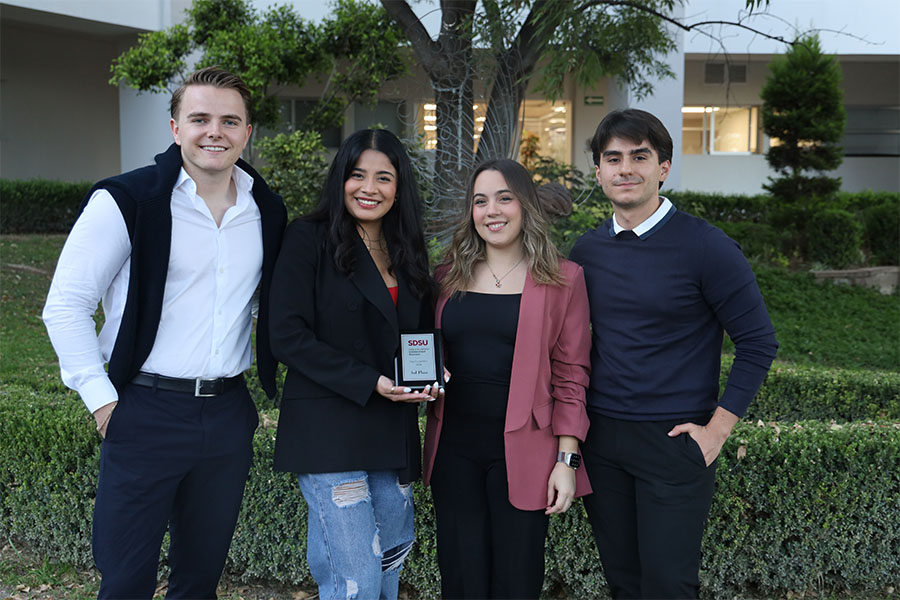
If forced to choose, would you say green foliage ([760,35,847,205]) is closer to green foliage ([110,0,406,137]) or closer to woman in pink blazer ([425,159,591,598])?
green foliage ([110,0,406,137])

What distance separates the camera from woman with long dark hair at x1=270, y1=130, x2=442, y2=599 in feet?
8.40

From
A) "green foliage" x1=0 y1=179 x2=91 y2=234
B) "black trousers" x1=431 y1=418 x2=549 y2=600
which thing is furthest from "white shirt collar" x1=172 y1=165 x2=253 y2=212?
"green foliage" x1=0 y1=179 x2=91 y2=234

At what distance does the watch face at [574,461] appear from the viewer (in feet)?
8.86

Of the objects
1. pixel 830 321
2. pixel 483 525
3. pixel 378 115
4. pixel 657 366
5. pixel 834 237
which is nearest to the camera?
pixel 657 366

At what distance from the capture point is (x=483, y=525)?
9.00ft

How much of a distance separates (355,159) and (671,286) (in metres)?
1.18

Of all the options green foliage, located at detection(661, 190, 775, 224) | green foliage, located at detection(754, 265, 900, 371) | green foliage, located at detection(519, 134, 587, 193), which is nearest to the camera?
green foliage, located at detection(519, 134, 587, 193)

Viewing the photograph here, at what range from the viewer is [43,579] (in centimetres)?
404

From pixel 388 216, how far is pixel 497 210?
0.41m

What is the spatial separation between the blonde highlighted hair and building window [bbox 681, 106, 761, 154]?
16.0m

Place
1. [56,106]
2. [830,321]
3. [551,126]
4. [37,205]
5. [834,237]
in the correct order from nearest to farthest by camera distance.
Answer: [830,321] → [834,237] → [37,205] → [56,106] → [551,126]

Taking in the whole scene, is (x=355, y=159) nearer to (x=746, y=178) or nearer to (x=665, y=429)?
(x=665, y=429)

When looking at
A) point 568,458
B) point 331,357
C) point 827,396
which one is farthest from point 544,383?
point 827,396

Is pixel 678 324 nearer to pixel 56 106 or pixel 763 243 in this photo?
pixel 763 243
